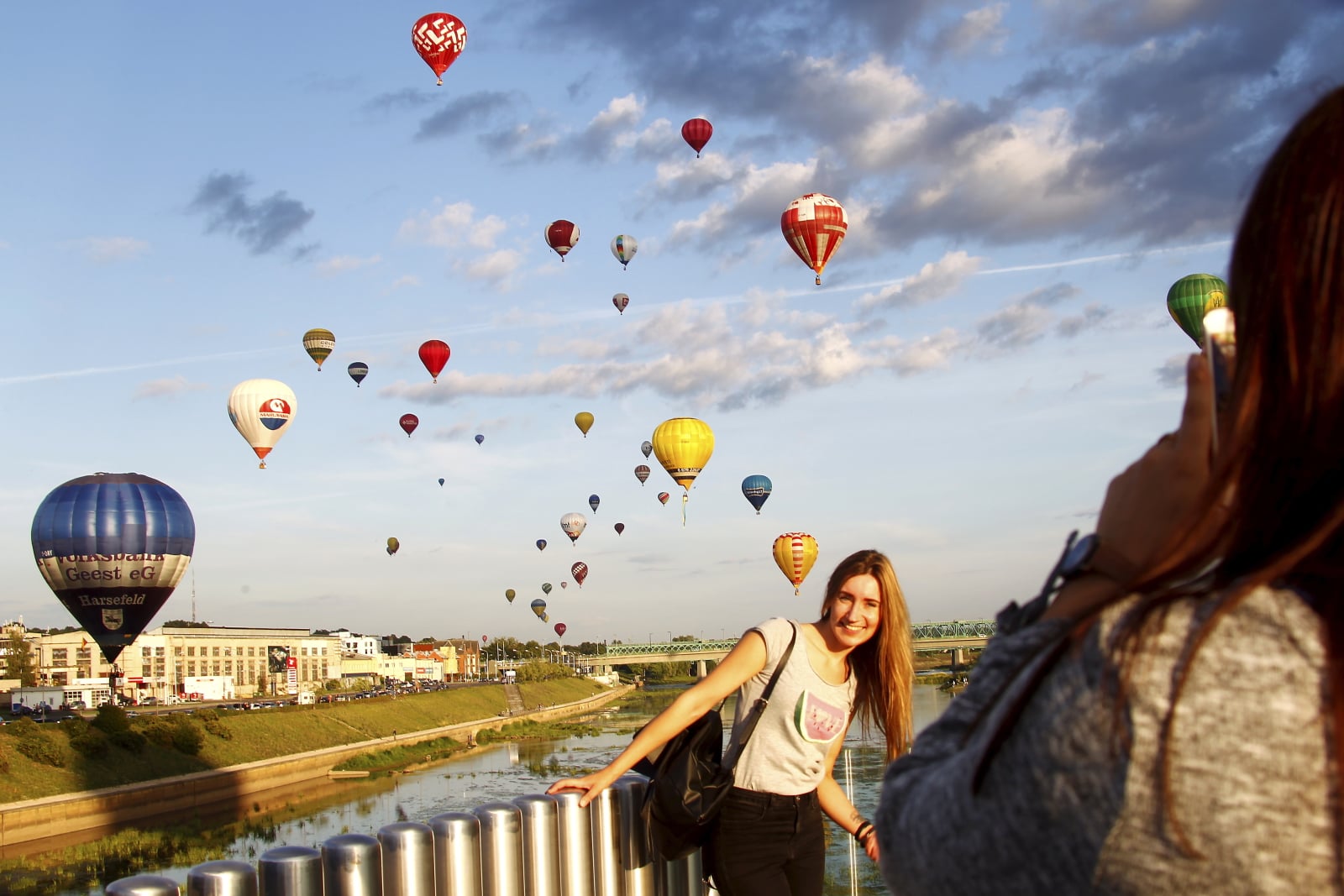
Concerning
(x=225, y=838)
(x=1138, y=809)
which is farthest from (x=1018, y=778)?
(x=225, y=838)

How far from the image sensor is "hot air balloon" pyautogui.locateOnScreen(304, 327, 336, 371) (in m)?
50.3

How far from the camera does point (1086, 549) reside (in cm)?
116

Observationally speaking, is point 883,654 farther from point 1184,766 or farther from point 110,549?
point 110,549

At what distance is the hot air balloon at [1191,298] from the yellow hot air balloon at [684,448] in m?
17.9

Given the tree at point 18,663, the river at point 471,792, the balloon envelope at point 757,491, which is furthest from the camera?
the tree at point 18,663

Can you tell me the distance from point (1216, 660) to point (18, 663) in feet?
305

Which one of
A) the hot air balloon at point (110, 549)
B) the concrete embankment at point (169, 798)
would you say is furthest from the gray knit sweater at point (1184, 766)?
the hot air balloon at point (110, 549)

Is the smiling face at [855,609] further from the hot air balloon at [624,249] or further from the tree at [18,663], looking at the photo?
the tree at [18,663]

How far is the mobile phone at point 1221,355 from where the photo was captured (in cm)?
108

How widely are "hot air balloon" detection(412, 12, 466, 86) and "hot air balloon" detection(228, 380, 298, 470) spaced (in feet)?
41.4

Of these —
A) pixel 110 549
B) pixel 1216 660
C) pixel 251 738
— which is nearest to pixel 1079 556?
pixel 1216 660

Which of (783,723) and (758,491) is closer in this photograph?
(783,723)

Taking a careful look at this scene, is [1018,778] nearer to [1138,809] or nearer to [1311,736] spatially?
[1138,809]

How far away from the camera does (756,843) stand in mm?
4293
